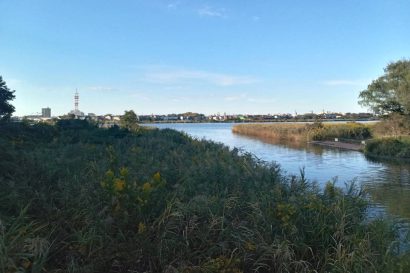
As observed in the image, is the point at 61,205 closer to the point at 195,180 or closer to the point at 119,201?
the point at 119,201

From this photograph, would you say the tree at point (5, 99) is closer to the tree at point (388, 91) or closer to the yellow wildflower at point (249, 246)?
the yellow wildflower at point (249, 246)

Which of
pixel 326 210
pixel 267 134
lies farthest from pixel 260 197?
pixel 267 134

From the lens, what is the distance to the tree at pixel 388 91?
1591 inches

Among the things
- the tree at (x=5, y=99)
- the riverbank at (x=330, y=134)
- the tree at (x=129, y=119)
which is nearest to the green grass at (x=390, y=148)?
the riverbank at (x=330, y=134)

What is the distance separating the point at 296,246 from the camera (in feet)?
20.2

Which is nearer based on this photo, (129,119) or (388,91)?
(129,119)

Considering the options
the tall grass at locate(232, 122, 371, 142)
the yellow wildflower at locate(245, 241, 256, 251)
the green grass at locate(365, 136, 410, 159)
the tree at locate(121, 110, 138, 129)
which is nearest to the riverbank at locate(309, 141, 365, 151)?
the green grass at locate(365, 136, 410, 159)

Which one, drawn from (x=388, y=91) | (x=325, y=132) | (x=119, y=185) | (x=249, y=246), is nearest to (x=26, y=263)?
(x=119, y=185)

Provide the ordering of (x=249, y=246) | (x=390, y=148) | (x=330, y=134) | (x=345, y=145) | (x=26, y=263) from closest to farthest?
1. (x=26, y=263)
2. (x=249, y=246)
3. (x=390, y=148)
4. (x=345, y=145)
5. (x=330, y=134)

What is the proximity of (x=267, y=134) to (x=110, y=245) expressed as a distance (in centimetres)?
5871

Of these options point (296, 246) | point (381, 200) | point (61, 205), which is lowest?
point (381, 200)

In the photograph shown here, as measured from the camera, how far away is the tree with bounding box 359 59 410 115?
1591 inches

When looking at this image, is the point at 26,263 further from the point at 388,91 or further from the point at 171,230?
the point at 388,91

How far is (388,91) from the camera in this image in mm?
42250
